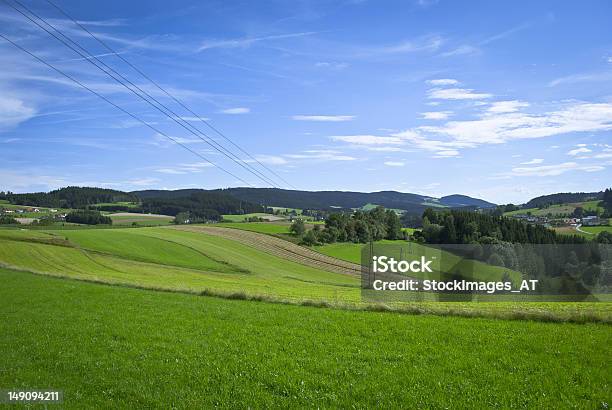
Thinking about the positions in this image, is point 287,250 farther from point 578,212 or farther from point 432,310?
point 578,212

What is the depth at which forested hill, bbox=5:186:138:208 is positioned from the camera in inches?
6094

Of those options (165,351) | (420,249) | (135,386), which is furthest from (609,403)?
(420,249)

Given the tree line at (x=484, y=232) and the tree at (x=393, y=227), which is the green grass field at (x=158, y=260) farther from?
the tree at (x=393, y=227)

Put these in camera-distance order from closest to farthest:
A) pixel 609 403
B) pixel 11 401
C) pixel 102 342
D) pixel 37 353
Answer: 1. pixel 609 403
2. pixel 11 401
3. pixel 37 353
4. pixel 102 342

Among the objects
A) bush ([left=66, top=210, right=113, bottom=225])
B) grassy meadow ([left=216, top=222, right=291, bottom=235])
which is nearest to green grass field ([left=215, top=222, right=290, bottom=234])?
grassy meadow ([left=216, top=222, right=291, bottom=235])

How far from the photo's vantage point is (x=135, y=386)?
10.2 m

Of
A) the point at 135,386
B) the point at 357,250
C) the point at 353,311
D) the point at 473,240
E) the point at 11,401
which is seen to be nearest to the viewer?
the point at 11,401

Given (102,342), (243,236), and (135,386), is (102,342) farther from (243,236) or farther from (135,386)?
(243,236)

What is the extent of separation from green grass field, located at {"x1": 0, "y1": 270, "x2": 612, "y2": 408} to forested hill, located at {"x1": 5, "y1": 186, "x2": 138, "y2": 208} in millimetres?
157900

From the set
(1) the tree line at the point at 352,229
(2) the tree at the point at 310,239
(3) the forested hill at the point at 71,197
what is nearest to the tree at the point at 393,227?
(1) the tree line at the point at 352,229

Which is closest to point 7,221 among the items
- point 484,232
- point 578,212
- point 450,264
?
point 484,232

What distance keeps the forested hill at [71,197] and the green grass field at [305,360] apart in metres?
158

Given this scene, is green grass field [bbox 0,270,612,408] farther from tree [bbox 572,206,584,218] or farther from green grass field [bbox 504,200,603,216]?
green grass field [bbox 504,200,603,216]

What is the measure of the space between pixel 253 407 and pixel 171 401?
Result: 1791 mm
